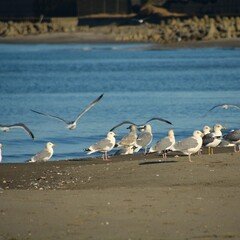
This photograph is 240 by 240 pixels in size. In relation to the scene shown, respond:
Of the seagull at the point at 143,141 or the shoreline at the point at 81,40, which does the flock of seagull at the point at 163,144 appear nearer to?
the seagull at the point at 143,141

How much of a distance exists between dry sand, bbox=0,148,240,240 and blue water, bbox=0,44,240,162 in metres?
4.95

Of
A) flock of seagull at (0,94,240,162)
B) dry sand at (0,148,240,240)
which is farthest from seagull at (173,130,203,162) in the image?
dry sand at (0,148,240,240)

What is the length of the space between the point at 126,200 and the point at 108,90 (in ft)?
102

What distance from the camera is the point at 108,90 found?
44562mm

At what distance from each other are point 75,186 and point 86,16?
9519cm

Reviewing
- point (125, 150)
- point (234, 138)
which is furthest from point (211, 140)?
point (125, 150)

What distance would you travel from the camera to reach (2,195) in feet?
46.9

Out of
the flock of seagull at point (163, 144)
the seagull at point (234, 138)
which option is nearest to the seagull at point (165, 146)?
the flock of seagull at point (163, 144)

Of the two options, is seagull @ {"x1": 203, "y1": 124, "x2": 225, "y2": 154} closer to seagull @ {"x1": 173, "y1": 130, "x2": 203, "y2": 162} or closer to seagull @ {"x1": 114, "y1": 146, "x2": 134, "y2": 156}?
seagull @ {"x1": 173, "y1": 130, "x2": 203, "y2": 162}

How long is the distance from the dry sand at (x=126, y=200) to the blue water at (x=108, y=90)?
4.95 m

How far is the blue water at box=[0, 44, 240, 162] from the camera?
2656 centimetres

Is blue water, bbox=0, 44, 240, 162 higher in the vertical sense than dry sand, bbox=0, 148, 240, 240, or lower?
lower

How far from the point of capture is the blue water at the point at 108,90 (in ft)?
87.1

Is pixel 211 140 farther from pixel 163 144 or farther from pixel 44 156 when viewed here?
pixel 44 156
